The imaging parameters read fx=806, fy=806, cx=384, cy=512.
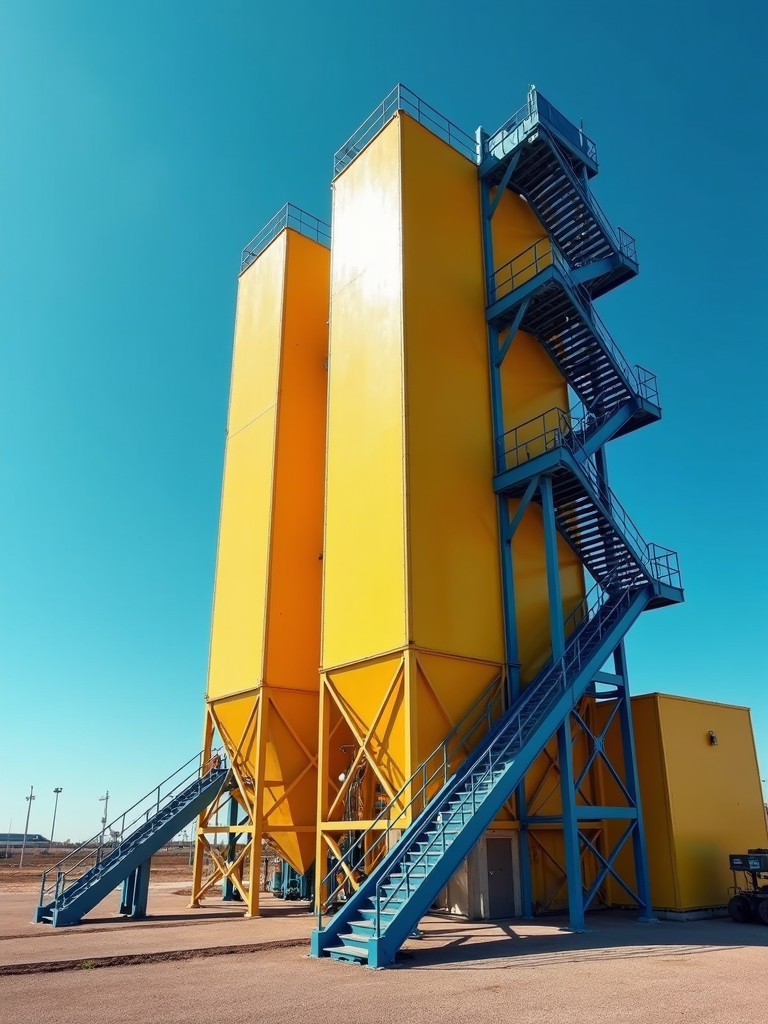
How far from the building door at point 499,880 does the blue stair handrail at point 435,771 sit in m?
2.29

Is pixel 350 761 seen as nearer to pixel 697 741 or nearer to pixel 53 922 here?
pixel 53 922

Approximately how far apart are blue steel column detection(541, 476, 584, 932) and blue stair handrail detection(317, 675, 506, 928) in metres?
1.60

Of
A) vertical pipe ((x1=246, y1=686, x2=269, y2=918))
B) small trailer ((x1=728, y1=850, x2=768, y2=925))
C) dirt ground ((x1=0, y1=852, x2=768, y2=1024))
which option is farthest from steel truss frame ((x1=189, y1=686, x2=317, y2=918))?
small trailer ((x1=728, y1=850, x2=768, y2=925))

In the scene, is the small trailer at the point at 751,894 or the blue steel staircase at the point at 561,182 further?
the blue steel staircase at the point at 561,182

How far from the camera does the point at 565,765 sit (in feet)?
56.6

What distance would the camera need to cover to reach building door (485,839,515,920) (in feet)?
57.8

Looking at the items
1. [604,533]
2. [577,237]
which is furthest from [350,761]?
[577,237]

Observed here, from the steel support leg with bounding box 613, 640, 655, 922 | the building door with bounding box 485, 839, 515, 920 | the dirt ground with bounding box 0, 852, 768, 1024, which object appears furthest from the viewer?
the steel support leg with bounding box 613, 640, 655, 922

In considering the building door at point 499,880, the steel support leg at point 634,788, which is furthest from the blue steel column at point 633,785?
the building door at point 499,880

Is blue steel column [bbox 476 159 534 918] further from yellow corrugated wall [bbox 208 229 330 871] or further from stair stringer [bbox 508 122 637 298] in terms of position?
yellow corrugated wall [bbox 208 229 330 871]

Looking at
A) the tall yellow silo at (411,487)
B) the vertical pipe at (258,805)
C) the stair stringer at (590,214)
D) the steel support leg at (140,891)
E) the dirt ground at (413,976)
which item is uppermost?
the stair stringer at (590,214)

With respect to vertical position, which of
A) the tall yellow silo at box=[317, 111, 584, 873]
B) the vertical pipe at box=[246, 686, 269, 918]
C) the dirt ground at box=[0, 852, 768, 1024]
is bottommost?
the dirt ground at box=[0, 852, 768, 1024]

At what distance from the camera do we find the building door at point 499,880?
17625 millimetres

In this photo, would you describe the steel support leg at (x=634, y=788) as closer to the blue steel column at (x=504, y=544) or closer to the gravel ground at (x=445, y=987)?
the blue steel column at (x=504, y=544)
